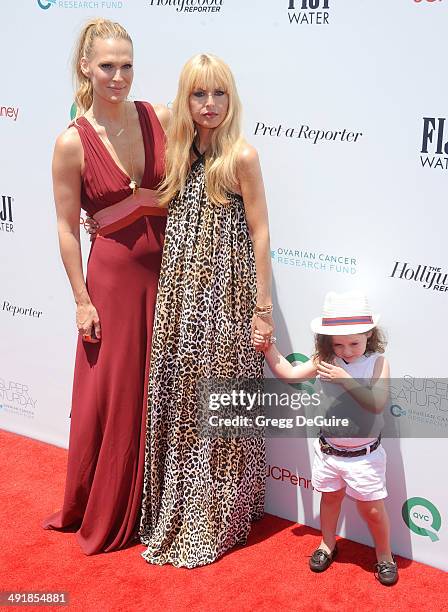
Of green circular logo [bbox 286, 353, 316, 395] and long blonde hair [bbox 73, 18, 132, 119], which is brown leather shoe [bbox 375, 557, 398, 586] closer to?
green circular logo [bbox 286, 353, 316, 395]

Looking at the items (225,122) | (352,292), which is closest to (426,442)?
(352,292)

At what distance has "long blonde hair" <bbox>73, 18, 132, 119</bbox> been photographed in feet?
10.3

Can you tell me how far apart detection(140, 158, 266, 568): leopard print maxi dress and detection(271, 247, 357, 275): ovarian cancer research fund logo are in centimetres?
27

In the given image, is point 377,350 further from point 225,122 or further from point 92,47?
point 92,47

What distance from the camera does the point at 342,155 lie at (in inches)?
127

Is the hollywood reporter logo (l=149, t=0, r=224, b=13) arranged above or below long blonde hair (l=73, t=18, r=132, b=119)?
above

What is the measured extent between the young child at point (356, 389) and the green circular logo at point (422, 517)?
0.18 m

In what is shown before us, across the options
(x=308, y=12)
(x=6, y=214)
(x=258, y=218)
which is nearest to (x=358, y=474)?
(x=258, y=218)

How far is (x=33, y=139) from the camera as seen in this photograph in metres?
4.14

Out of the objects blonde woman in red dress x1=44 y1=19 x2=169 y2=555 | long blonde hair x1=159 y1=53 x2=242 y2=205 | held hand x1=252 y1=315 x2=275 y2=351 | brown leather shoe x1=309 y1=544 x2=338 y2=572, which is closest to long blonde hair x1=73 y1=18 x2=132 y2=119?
blonde woman in red dress x1=44 y1=19 x2=169 y2=555

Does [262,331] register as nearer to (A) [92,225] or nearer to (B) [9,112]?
(A) [92,225]

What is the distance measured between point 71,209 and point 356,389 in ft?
4.37

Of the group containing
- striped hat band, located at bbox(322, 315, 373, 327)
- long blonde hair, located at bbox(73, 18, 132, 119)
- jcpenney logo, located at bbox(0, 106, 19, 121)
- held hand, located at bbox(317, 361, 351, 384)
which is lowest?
held hand, located at bbox(317, 361, 351, 384)

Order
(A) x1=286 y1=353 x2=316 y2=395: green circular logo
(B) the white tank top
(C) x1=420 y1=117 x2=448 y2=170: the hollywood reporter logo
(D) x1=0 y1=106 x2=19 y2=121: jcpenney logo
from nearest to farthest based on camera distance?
(C) x1=420 y1=117 x2=448 y2=170: the hollywood reporter logo < (B) the white tank top < (A) x1=286 y1=353 x2=316 y2=395: green circular logo < (D) x1=0 y1=106 x2=19 y2=121: jcpenney logo
